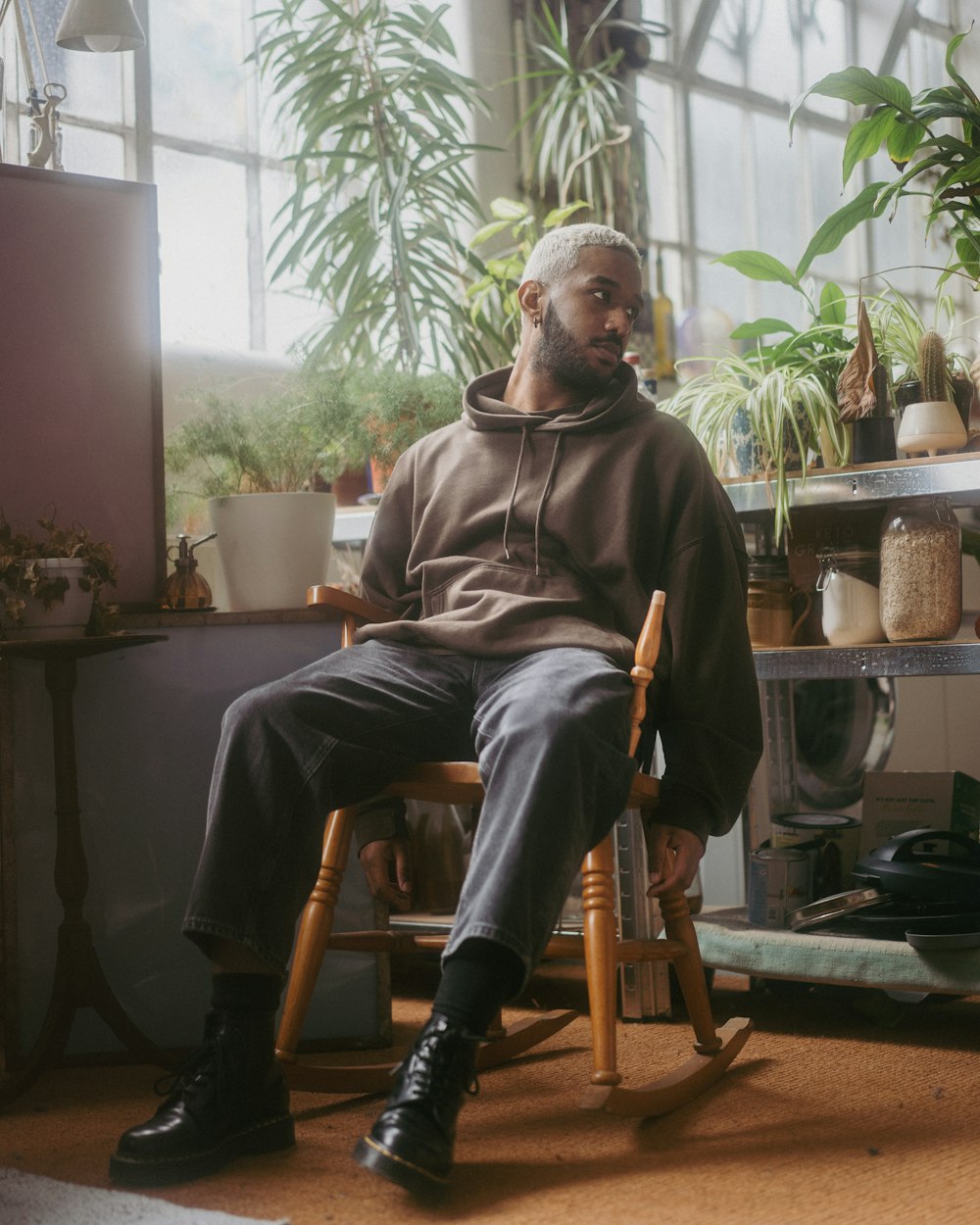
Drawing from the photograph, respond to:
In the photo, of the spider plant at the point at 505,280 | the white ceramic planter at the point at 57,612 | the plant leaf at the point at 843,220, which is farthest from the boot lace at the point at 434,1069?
the spider plant at the point at 505,280

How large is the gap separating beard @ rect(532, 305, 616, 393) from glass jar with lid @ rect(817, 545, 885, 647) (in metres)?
0.56

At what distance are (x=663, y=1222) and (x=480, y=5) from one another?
4.04 m

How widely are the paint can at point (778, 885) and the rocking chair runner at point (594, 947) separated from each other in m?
0.34

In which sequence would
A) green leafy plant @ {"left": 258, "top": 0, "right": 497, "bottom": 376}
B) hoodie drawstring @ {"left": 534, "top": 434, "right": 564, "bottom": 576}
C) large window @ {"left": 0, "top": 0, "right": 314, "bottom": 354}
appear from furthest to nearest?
large window @ {"left": 0, "top": 0, "right": 314, "bottom": 354}
green leafy plant @ {"left": 258, "top": 0, "right": 497, "bottom": 376}
hoodie drawstring @ {"left": 534, "top": 434, "right": 564, "bottom": 576}

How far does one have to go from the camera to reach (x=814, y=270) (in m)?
6.46

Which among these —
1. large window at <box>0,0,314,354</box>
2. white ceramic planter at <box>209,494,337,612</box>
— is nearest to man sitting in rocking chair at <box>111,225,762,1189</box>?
white ceramic planter at <box>209,494,337,612</box>

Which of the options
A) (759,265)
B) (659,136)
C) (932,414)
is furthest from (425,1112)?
(659,136)

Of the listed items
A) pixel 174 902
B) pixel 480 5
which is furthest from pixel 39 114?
pixel 480 5

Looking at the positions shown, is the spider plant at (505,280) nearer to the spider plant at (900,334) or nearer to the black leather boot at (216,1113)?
the spider plant at (900,334)

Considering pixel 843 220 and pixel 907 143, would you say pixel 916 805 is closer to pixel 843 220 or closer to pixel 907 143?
pixel 843 220

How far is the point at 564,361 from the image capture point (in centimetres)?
204

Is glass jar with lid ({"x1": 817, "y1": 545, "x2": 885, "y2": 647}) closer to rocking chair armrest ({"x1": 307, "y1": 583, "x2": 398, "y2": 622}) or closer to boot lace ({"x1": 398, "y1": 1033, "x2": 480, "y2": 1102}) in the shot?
rocking chair armrest ({"x1": 307, "y1": 583, "x2": 398, "y2": 622})

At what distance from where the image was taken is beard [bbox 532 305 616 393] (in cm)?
202

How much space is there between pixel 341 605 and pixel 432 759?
0.88 ft
